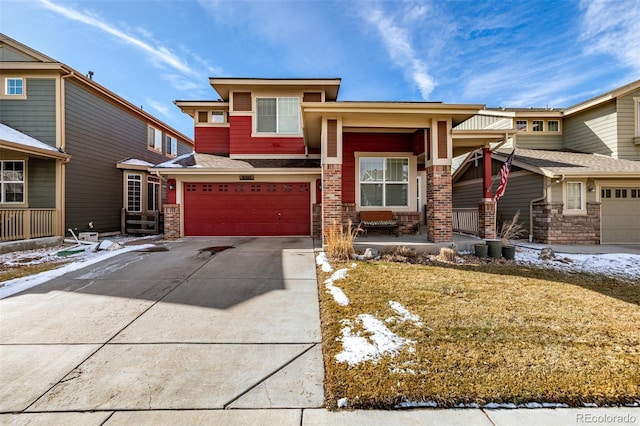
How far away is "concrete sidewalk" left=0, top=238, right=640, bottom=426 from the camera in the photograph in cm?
213

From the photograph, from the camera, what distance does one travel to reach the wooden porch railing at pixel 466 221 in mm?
10922

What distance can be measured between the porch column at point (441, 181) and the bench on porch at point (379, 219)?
1814mm

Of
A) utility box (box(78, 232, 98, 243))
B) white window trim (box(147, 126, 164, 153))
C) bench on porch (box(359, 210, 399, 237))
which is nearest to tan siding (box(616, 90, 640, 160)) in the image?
bench on porch (box(359, 210, 399, 237))

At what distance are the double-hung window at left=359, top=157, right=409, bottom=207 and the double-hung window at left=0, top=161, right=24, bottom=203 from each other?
510 inches

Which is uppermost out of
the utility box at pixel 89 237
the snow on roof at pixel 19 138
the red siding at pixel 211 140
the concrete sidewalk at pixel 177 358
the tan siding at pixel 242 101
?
the tan siding at pixel 242 101

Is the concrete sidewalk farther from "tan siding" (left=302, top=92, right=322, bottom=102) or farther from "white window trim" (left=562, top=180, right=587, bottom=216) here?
"white window trim" (left=562, top=180, right=587, bottom=216)

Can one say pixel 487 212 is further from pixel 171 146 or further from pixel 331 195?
pixel 171 146

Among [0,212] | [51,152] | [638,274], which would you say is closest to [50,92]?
[51,152]

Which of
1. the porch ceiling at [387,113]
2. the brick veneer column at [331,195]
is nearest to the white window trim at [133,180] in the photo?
the porch ceiling at [387,113]

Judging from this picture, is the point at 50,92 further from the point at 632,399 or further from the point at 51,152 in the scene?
the point at 632,399

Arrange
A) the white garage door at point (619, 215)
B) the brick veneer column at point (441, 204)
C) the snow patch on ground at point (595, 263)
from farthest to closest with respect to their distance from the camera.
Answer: the white garage door at point (619, 215)
the brick veneer column at point (441, 204)
the snow patch on ground at point (595, 263)

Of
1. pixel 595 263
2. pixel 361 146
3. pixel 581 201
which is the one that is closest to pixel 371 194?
pixel 361 146

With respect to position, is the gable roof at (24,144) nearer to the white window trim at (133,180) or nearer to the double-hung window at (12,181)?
the double-hung window at (12,181)

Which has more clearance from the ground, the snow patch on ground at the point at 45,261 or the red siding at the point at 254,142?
the red siding at the point at 254,142
